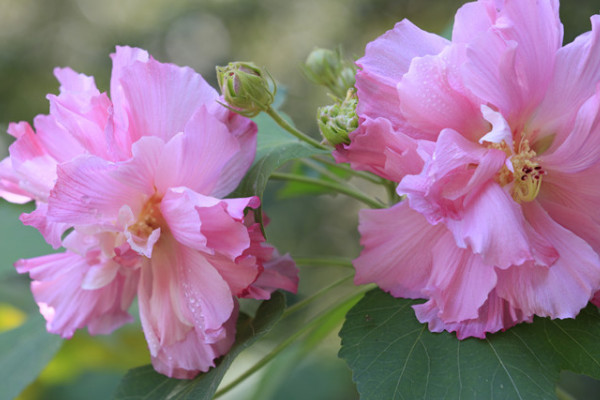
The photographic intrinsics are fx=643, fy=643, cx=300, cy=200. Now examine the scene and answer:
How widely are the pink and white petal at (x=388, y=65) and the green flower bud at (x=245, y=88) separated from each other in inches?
4.3

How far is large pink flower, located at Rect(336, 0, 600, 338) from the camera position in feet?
1.91

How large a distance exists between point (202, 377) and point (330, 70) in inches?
18.6

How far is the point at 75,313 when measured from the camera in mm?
756

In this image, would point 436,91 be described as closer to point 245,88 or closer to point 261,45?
A: point 245,88

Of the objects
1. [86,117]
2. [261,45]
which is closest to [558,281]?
[86,117]

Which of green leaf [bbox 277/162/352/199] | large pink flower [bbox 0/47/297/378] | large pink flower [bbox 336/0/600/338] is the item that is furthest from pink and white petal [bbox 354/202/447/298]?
green leaf [bbox 277/162/352/199]

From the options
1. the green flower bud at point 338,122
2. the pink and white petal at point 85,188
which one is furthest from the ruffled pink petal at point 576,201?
the pink and white petal at point 85,188


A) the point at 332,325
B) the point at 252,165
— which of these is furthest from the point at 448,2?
the point at 252,165

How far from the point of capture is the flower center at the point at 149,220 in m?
0.65

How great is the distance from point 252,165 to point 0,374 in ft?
1.93

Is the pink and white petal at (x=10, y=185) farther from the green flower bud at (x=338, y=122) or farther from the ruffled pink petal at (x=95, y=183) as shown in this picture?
the green flower bud at (x=338, y=122)

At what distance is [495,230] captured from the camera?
57 cm

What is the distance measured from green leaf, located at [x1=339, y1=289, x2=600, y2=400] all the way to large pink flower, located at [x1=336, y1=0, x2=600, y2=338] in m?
0.02

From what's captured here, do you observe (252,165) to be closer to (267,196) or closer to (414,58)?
(414,58)
